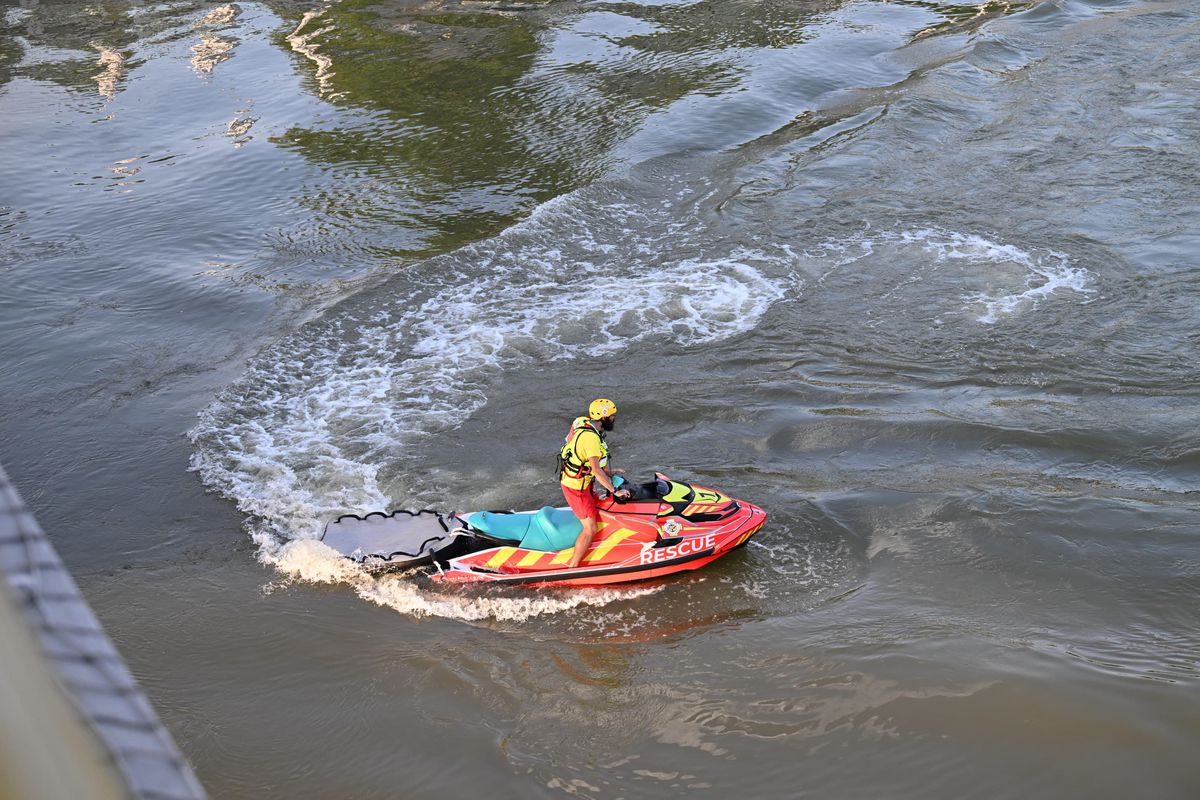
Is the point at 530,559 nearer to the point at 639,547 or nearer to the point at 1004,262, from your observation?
the point at 639,547

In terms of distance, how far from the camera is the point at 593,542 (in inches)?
345

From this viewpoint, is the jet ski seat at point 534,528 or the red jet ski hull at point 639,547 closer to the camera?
the red jet ski hull at point 639,547

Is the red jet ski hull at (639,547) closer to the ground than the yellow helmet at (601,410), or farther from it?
closer to the ground

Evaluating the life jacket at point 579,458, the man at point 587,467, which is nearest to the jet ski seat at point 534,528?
the man at point 587,467

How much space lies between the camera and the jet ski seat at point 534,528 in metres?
8.82

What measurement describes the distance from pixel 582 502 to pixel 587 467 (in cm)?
37

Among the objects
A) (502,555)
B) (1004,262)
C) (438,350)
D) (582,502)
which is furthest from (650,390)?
(1004,262)

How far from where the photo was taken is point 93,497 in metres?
10.4

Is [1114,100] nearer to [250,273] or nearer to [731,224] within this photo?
[731,224]

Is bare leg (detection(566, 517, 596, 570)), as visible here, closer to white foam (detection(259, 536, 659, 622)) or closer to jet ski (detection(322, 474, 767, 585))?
jet ski (detection(322, 474, 767, 585))

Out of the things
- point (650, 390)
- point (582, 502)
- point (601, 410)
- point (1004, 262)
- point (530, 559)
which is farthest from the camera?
point (1004, 262)

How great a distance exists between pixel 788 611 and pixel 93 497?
694 cm

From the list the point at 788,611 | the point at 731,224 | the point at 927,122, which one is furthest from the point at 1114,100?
the point at 788,611

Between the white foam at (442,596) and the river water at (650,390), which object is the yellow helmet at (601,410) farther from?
the river water at (650,390)
